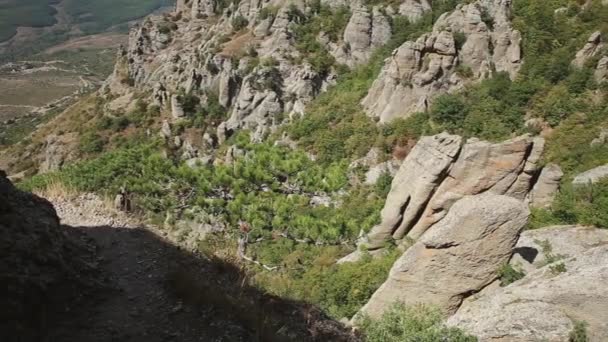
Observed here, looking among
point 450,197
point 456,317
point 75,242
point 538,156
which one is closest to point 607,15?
point 538,156

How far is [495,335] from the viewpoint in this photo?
1117cm

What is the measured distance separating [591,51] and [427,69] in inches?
405

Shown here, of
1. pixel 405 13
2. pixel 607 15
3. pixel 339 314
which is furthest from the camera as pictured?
pixel 405 13

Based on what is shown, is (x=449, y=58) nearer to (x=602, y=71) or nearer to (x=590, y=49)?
(x=590, y=49)

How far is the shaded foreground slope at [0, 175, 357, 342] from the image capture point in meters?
6.17

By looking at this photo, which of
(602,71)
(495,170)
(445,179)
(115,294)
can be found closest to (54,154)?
(445,179)

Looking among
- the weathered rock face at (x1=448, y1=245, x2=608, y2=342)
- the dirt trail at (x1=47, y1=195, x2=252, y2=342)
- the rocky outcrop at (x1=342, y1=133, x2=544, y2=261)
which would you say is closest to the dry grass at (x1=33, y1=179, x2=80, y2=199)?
the dirt trail at (x1=47, y1=195, x2=252, y2=342)

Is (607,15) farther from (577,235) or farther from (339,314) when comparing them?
(339,314)

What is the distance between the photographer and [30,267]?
627cm

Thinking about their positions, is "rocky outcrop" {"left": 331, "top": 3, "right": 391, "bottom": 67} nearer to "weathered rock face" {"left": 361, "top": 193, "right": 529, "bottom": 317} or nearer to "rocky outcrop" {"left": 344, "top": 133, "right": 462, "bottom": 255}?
"rocky outcrop" {"left": 344, "top": 133, "right": 462, "bottom": 255}

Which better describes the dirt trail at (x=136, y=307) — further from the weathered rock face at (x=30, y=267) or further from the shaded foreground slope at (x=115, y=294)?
the weathered rock face at (x=30, y=267)

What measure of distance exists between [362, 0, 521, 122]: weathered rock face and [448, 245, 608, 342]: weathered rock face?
808 inches

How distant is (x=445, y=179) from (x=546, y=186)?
13.5 ft

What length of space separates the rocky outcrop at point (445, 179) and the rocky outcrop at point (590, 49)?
10999 mm
